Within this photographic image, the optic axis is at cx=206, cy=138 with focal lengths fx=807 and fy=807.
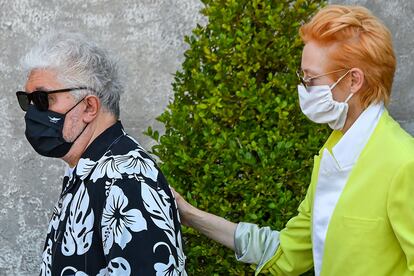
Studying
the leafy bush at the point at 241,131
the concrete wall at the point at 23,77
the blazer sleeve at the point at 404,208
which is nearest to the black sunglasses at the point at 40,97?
the leafy bush at the point at 241,131

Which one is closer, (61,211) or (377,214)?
(377,214)

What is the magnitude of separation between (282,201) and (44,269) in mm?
1028

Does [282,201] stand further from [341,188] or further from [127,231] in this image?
[127,231]

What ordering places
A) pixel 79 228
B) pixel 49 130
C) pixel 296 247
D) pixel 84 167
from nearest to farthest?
pixel 79 228 → pixel 84 167 → pixel 49 130 → pixel 296 247

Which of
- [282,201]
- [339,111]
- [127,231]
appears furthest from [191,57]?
[127,231]

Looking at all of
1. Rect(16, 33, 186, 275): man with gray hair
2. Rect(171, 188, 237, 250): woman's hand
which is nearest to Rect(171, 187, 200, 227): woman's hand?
Rect(171, 188, 237, 250): woman's hand

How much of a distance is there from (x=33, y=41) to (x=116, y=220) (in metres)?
2.98

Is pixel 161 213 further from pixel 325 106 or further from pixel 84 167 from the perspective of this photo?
pixel 325 106

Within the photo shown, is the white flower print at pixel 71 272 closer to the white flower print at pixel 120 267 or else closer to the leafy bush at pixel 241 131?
the white flower print at pixel 120 267

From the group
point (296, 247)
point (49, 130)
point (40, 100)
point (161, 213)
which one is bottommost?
point (296, 247)

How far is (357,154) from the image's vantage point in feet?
8.16

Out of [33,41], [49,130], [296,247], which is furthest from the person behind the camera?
[33,41]

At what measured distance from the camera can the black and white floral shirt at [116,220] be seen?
232 cm

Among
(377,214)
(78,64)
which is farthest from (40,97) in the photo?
(377,214)
